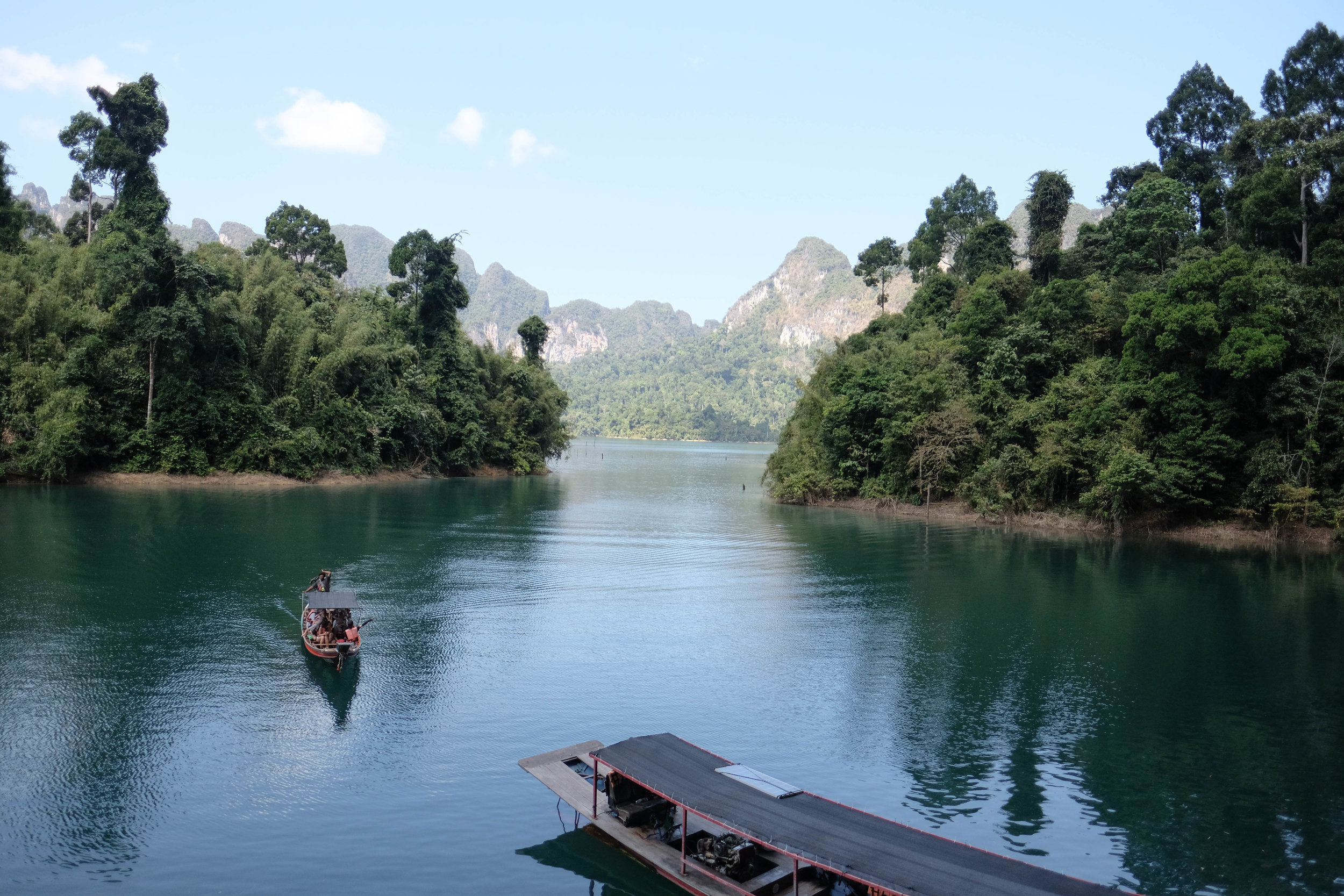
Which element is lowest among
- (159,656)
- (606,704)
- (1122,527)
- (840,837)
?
(606,704)

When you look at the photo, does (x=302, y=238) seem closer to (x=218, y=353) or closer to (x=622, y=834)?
(x=218, y=353)

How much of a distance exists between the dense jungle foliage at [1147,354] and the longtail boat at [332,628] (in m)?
30.7

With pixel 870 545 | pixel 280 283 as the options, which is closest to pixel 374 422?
pixel 280 283

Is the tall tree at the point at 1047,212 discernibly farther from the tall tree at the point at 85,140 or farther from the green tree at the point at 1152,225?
the tall tree at the point at 85,140

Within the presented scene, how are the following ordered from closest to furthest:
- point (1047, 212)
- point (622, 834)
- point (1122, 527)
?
point (622, 834) < point (1122, 527) < point (1047, 212)

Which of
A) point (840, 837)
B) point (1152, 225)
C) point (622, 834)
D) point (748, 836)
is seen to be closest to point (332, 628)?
point (622, 834)

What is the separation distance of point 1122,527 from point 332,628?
3380 centimetres

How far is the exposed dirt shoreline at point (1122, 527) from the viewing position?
3497 cm

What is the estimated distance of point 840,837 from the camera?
364 inches

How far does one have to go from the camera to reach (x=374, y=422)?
5816cm

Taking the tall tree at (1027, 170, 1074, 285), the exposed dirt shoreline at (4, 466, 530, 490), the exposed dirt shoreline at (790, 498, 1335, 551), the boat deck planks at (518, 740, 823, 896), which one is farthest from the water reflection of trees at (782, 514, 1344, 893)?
the exposed dirt shoreline at (4, 466, 530, 490)

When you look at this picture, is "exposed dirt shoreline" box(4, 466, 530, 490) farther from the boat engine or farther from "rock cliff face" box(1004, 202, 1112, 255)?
"rock cliff face" box(1004, 202, 1112, 255)

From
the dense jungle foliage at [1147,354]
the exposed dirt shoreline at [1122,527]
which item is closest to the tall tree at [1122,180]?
the dense jungle foliage at [1147,354]

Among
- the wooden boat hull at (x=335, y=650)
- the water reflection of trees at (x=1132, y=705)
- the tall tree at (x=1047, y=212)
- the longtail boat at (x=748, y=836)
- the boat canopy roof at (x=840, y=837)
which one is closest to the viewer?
the boat canopy roof at (x=840, y=837)
